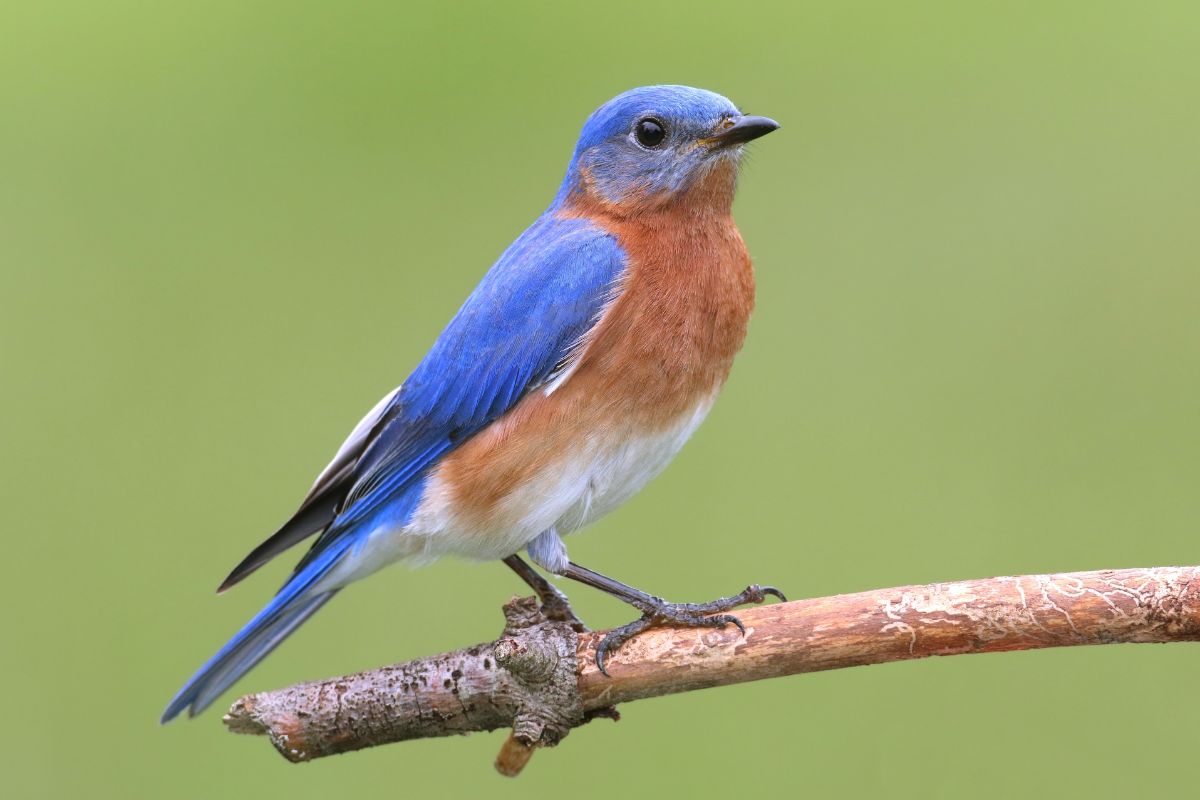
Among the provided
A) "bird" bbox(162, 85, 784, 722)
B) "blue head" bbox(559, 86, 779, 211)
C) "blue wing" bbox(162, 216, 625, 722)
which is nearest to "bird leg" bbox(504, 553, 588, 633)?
"bird" bbox(162, 85, 784, 722)

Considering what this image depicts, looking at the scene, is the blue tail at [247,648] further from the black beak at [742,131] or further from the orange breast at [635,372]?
the black beak at [742,131]

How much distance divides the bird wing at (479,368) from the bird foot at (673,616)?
2.57 ft

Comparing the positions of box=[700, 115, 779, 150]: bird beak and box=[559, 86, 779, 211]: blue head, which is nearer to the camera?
box=[700, 115, 779, 150]: bird beak

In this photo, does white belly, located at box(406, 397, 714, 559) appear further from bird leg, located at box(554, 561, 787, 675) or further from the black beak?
the black beak

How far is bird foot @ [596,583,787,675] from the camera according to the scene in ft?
12.1

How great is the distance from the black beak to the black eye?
16cm

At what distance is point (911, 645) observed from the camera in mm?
3287

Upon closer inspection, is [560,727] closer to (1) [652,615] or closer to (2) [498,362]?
(1) [652,615]

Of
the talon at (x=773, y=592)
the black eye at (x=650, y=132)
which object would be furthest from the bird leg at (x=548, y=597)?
the black eye at (x=650, y=132)

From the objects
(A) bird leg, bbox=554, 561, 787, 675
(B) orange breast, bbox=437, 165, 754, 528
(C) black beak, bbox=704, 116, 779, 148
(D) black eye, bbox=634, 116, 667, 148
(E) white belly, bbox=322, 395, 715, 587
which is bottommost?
(A) bird leg, bbox=554, 561, 787, 675

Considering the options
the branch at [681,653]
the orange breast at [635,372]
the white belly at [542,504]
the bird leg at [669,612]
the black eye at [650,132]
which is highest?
the black eye at [650,132]

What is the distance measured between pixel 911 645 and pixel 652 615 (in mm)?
808

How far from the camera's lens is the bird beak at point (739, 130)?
414cm

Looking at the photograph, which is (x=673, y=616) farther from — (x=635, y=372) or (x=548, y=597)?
(x=635, y=372)
